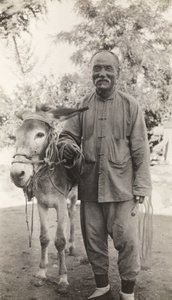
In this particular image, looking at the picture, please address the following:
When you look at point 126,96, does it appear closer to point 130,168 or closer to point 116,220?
point 130,168

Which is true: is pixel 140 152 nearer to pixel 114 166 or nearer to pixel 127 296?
pixel 114 166

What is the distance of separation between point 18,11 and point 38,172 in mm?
1321

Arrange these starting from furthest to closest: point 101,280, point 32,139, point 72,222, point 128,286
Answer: point 72,222 < point 101,280 < point 128,286 < point 32,139

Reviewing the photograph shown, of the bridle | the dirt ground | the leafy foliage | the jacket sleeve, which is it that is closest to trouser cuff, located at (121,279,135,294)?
the dirt ground

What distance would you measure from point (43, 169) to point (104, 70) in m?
0.88

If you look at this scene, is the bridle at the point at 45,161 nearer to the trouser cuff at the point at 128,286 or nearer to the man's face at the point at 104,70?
the man's face at the point at 104,70

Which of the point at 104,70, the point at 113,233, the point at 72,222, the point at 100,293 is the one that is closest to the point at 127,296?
the point at 100,293

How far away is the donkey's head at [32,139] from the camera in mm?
2354

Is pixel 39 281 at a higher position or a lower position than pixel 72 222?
lower

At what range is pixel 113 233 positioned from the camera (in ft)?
8.39

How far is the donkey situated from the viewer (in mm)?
2393

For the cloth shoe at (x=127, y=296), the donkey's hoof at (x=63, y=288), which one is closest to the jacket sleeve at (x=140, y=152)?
the cloth shoe at (x=127, y=296)

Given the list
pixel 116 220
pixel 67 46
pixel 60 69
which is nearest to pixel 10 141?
pixel 60 69

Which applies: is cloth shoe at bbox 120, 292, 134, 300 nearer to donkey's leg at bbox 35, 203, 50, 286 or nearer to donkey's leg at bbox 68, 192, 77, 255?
donkey's leg at bbox 35, 203, 50, 286
